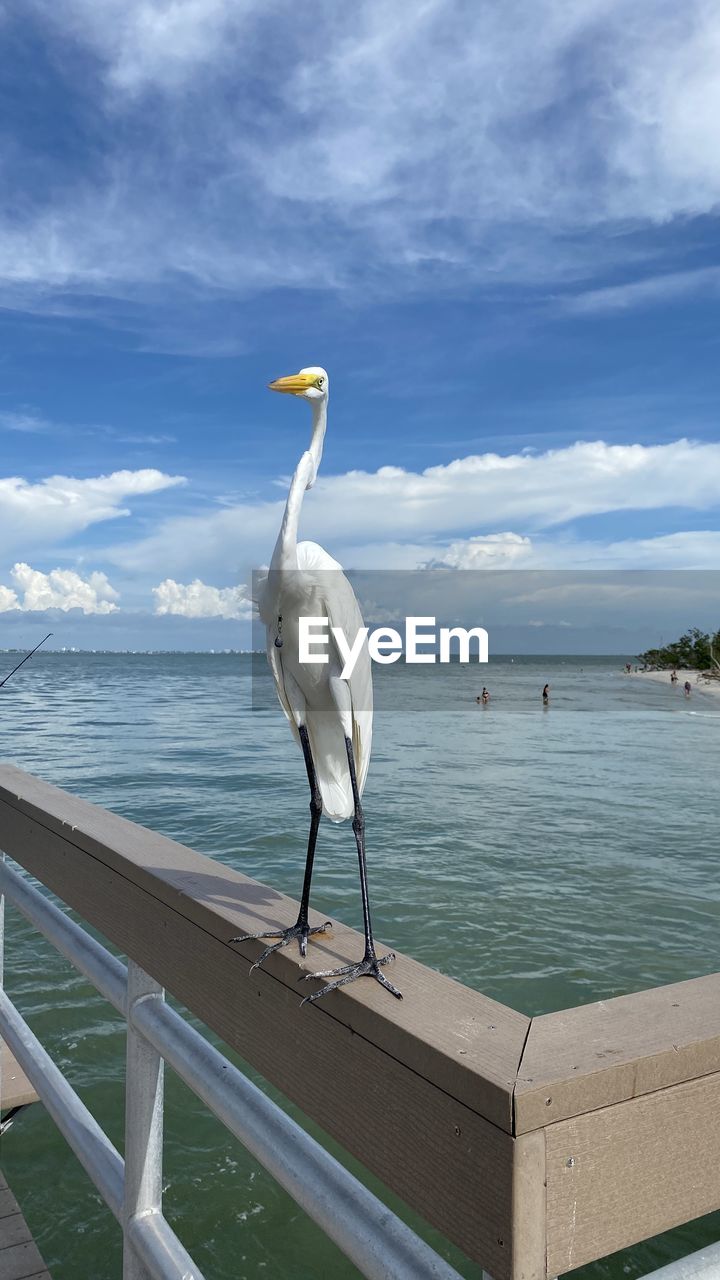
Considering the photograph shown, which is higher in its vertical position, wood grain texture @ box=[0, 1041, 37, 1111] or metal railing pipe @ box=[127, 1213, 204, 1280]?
metal railing pipe @ box=[127, 1213, 204, 1280]

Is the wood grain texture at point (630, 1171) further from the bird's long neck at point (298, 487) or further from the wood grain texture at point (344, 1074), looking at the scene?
the bird's long neck at point (298, 487)

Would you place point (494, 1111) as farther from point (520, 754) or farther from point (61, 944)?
point (520, 754)

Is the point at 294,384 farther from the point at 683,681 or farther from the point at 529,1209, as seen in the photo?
the point at 683,681

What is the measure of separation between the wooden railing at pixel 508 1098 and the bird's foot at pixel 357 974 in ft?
0.05

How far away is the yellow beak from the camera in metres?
2.10

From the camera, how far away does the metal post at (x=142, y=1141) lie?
1.39 metres

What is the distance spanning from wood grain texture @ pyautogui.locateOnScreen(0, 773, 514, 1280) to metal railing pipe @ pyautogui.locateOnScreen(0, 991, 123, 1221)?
364 mm

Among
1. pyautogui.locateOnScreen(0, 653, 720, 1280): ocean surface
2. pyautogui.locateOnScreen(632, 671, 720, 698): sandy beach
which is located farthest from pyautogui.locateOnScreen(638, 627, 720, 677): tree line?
pyautogui.locateOnScreen(0, 653, 720, 1280): ocean surface

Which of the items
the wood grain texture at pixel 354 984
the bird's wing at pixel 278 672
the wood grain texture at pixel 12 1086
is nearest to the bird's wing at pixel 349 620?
the bird's wing at pixel 278 672

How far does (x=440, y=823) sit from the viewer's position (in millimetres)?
13844

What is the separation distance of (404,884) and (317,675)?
8.51m

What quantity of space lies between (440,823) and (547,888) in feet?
13.0

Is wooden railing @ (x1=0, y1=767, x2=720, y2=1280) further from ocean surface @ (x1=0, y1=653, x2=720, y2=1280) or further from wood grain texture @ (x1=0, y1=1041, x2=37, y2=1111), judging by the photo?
ocean surface @ (x1=0, y1=653, x2=720, y2=1280)

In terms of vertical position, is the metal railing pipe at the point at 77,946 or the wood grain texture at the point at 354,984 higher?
the wood grain texture at the point at 354,984
